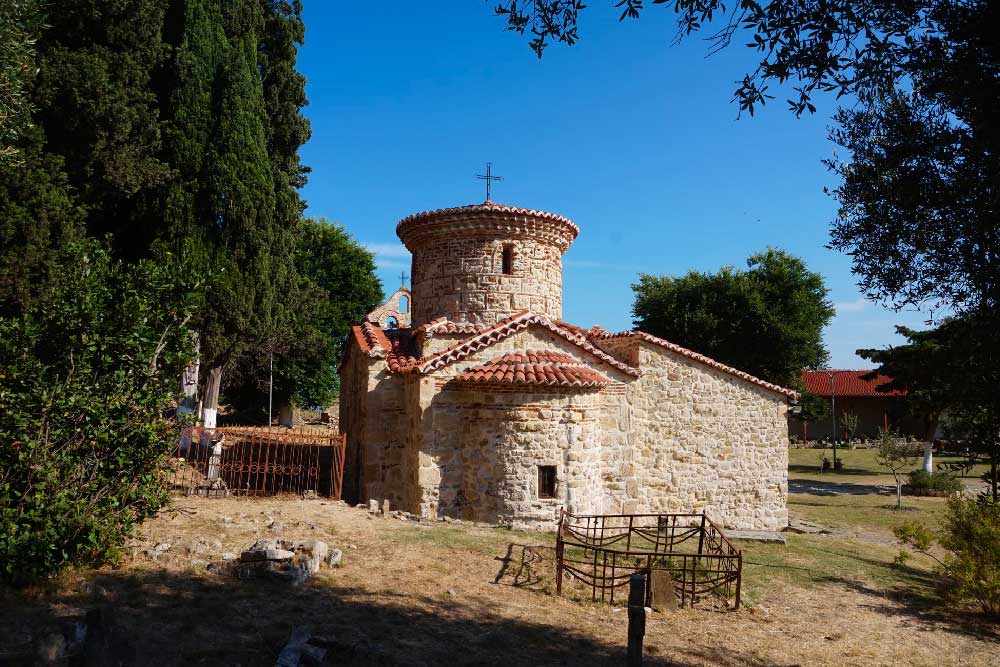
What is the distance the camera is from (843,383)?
46750 millimetres

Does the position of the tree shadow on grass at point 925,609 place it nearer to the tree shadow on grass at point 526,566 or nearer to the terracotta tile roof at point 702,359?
the tree shadow on grass at point 526,566

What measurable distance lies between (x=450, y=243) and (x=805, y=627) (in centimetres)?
1079

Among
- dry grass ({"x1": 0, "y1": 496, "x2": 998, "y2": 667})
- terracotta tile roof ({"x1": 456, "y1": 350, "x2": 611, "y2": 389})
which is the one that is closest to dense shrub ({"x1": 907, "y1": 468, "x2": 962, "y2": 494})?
dry grass ({"x1": 0, "y1": 496, "x2": 998, "y2": 667})

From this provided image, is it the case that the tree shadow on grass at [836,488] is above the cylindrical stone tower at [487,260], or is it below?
below

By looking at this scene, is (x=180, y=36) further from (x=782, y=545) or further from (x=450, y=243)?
(x=782, y=545)

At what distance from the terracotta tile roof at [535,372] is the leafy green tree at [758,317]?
52.6 feet

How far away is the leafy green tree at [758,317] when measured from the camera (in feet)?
85.0

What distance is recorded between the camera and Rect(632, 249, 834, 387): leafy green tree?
2592 centimetres

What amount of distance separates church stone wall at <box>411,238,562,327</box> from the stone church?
31 mm

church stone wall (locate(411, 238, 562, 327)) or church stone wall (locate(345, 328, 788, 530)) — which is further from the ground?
church stone wall (locate(411, 238, 562, 327))

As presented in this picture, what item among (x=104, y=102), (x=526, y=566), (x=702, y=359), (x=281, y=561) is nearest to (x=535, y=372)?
(x=526, y=566)

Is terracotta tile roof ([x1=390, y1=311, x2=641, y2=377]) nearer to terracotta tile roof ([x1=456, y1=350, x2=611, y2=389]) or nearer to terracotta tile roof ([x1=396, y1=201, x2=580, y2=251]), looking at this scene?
terracotta tile roof ([x1=456, y1=350, x2=611, y2=389])

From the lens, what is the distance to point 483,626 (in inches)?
260

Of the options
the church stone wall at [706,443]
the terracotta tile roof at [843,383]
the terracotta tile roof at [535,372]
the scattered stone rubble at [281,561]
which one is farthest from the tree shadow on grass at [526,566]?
the terracotta tile roof at [843,383]
